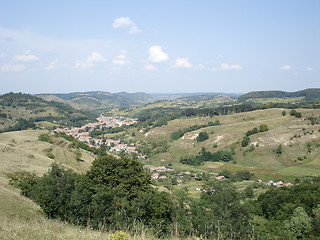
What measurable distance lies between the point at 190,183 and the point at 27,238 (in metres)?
72.5

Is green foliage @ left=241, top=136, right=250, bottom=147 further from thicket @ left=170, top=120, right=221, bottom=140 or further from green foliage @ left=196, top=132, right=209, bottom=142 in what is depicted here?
thicket @ left=170, top=120, right=221, bottom=140

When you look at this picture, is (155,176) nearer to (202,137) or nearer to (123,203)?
(202,137)

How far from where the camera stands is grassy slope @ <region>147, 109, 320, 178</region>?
8425 cm

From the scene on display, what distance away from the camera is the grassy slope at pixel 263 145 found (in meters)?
84.2

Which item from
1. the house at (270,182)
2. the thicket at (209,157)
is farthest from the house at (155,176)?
the house at (270,182)

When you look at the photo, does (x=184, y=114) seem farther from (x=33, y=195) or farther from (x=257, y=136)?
(x=33, y=195)

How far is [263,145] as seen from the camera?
101312mm

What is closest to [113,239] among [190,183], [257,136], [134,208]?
[134,208]

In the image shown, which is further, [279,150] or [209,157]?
[209,157]

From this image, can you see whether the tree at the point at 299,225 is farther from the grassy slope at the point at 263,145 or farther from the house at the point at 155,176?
the house at the point at 155,176

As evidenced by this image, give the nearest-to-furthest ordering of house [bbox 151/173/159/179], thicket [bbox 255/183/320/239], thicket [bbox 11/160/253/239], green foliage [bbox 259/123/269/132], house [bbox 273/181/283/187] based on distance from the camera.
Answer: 1. thicket [bbox 11/160/253/239]
2. thicket [bbox 255/183/320/239]
3. house [bbox 273/181/283/187]
4. house [bbox 151/173/159/179]
5. green foliage [bbox 259/123/269/132]

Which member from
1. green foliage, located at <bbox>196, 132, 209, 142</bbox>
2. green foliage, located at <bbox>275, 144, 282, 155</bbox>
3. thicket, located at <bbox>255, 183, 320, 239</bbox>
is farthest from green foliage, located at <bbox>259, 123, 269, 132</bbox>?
thicket, located at <bbox>255, 183, 320, 239</bbox>

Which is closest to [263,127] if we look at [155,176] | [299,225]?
[155,176]

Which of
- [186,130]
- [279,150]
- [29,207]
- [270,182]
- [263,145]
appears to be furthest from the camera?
[186,130]
